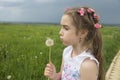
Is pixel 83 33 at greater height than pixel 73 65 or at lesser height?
greater

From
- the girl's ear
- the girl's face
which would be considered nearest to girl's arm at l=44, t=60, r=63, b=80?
the girl's face

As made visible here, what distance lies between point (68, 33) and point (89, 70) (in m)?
0.30

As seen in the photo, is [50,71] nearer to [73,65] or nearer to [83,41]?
[73,65]

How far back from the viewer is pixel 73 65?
318 cm

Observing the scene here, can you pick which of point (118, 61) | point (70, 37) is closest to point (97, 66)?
point (70, 37)

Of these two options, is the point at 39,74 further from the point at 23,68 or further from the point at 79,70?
the point at 79,70

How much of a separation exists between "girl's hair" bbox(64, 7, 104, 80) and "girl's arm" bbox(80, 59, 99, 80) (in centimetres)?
13

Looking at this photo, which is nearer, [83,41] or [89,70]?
[89,70]

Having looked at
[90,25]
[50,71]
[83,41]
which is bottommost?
[50,71]

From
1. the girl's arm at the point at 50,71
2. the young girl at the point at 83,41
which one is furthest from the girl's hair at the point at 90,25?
the girl's arm at the point at 50,71

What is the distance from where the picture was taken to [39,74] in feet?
16.5

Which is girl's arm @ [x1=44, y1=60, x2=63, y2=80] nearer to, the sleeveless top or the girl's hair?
the sleeveless top

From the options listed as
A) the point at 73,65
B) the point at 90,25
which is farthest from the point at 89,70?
the point at 90,25

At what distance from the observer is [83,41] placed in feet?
10.3
